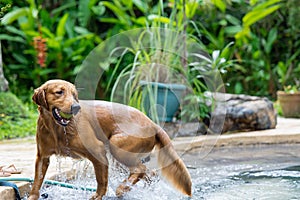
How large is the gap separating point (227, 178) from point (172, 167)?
39.7 inches

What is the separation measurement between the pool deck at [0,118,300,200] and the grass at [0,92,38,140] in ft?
0.85

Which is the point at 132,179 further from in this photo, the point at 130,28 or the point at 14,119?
the point at 130,28

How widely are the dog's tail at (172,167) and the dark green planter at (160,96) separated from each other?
103 cm

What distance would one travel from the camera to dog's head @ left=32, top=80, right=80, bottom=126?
8.81ft

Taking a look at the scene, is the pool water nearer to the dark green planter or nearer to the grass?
the dark green planter

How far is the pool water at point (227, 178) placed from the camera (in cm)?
323

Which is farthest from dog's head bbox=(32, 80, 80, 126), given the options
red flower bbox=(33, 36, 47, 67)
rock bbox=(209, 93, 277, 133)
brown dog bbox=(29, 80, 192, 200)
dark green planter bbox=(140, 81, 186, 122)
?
red flower bbox=(33, 36, 47, 67)

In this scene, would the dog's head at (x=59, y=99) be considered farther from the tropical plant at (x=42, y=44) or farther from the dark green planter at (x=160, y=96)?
the tropical plant at (x=42, y=44)

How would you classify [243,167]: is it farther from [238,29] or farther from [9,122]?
[238,29]

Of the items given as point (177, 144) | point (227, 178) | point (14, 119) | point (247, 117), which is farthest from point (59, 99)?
point (14, 119)

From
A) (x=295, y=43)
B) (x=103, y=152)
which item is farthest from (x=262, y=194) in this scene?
(x=295, y=43)

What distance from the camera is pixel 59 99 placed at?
2701mm

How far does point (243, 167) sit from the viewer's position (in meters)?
4.41

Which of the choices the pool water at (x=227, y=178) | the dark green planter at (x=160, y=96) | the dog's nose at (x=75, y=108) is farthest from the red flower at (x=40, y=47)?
the dog's nose at (x=75, y=108)
